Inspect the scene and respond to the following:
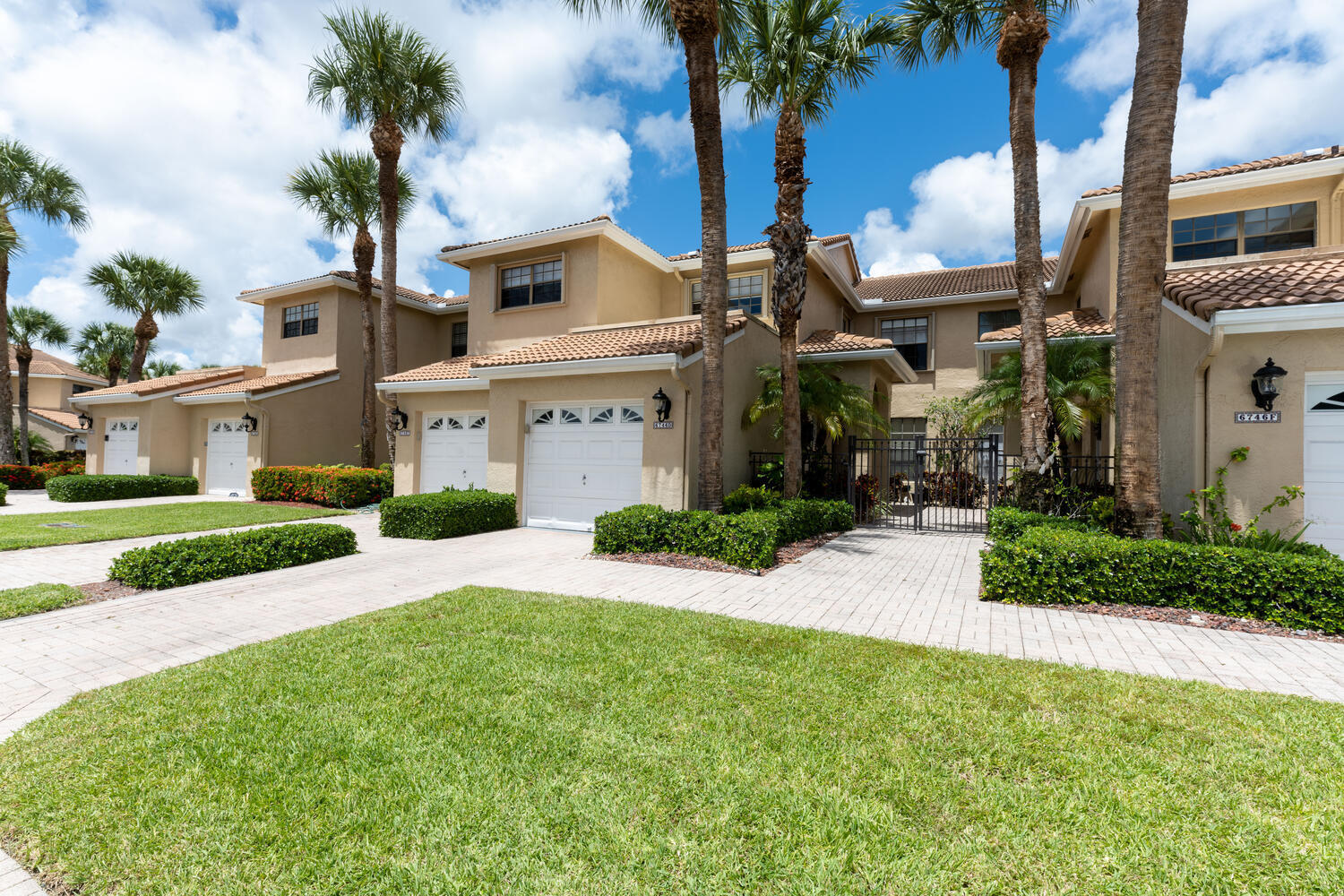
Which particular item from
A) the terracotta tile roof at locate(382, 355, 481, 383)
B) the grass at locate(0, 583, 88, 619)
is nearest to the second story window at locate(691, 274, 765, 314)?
the terracotta tile roof at locate(382, 355, 481, 383)

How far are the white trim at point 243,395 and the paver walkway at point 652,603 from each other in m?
10.6

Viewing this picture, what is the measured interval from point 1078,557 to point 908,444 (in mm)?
14757

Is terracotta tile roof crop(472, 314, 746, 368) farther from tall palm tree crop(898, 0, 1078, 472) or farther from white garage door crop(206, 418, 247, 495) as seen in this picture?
white garage door crop(206, 418, 247, 495)

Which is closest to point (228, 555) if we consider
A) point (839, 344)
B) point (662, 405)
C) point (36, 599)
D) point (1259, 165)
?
point (36, 599)

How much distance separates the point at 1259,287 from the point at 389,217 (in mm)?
20902

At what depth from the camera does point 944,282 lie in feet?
74.9

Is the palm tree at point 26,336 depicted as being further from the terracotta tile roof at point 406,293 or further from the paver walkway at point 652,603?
the paver walkway at point 652,603

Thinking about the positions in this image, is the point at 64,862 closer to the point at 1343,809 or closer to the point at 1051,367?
the point at 1343,809

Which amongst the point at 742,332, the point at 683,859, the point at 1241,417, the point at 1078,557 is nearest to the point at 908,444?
the point at 742,332

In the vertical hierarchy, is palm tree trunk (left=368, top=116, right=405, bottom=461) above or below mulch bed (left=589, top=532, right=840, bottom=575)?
above

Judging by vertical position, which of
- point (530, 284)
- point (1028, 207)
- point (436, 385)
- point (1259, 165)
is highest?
point (1259, 165)

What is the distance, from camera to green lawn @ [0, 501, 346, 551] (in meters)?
10.8

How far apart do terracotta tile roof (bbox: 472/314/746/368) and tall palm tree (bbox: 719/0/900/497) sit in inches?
70.8

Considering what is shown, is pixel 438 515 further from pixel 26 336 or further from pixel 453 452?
pixel 26 336
